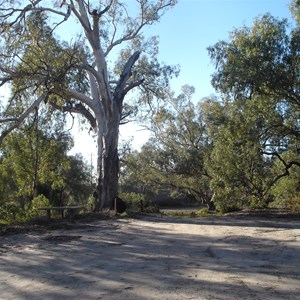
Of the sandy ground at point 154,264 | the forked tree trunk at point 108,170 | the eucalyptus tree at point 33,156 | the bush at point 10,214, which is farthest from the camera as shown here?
the eucalyptus tree at point 33,156

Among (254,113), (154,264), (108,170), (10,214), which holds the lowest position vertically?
(154,264)

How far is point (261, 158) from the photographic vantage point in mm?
18984

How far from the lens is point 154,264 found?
659 cm

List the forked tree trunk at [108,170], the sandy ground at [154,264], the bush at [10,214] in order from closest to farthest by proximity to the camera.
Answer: the sandy ground at [154,264], the bush at [10,214], the forked tree trunk at [108,170]

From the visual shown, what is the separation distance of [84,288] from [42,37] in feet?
38.1

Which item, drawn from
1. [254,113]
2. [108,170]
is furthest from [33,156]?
[254,113]

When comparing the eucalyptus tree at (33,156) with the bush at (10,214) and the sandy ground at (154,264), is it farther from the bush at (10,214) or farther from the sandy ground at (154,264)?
the sandy ground at (154,264)

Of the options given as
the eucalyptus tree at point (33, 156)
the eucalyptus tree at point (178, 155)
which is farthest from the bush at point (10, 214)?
the eucalyptus tree at point (178, 155)

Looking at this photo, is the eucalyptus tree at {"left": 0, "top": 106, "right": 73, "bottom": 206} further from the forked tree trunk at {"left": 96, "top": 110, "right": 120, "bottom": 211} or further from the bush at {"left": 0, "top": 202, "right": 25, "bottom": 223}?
the bush at {"left": 0, "top": 202, "right": 25, "bottom": 223}

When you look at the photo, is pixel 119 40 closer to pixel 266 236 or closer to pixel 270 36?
pixel 270 36

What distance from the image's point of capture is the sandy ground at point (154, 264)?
16.5 feet

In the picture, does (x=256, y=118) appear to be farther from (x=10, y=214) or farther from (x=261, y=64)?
(x=10, y=214)

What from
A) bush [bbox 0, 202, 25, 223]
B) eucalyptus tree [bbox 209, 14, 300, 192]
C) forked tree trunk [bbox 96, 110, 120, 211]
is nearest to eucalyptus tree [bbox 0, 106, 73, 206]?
forked tree trunk [bbox 96, 110, 120, 211]

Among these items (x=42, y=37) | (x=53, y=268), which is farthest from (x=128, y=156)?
(x=53, y=268)
